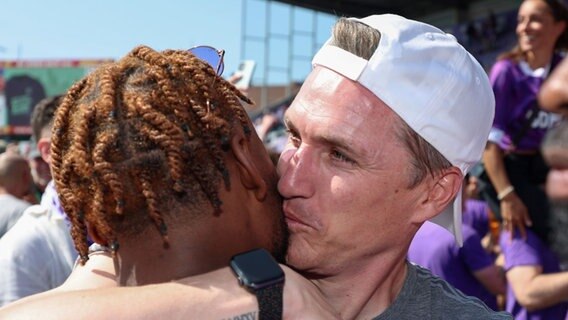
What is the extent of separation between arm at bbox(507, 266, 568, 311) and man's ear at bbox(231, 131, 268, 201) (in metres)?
2.81

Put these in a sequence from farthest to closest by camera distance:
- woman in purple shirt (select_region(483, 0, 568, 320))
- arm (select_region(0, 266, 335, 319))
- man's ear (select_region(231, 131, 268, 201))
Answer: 1. woman in purple shirt (select_region(483, 0, 568, 320))
2. man's ear (select_region(231, 131, 268, 201))
3. arm (select_region(0, 266, 335, 319))

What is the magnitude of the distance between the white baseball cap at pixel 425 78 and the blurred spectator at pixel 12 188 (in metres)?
3.32

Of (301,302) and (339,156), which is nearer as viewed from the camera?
(301,302)

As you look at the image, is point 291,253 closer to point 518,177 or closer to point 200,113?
point 200,113

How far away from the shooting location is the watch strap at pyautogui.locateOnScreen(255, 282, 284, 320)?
46.1 inches

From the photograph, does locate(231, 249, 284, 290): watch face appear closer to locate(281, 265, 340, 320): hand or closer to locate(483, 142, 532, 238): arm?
locate(281, 265, 340, 320): hand

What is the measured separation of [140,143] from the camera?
1.24 metres

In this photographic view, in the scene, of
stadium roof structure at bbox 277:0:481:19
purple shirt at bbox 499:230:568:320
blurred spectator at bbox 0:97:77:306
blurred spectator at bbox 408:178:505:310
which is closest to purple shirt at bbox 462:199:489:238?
blurred spectator at bbox 408:178:505:310

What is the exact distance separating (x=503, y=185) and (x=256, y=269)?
3024 mm

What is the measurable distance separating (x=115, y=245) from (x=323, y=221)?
526 mm

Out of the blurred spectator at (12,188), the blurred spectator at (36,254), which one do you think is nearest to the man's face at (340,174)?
the blurred spectator at (36,254)

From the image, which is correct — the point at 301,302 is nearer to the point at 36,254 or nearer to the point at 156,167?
the point at 156,167

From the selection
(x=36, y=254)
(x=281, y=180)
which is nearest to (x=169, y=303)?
(x=281, y=180)

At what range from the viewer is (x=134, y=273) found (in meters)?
1.28
